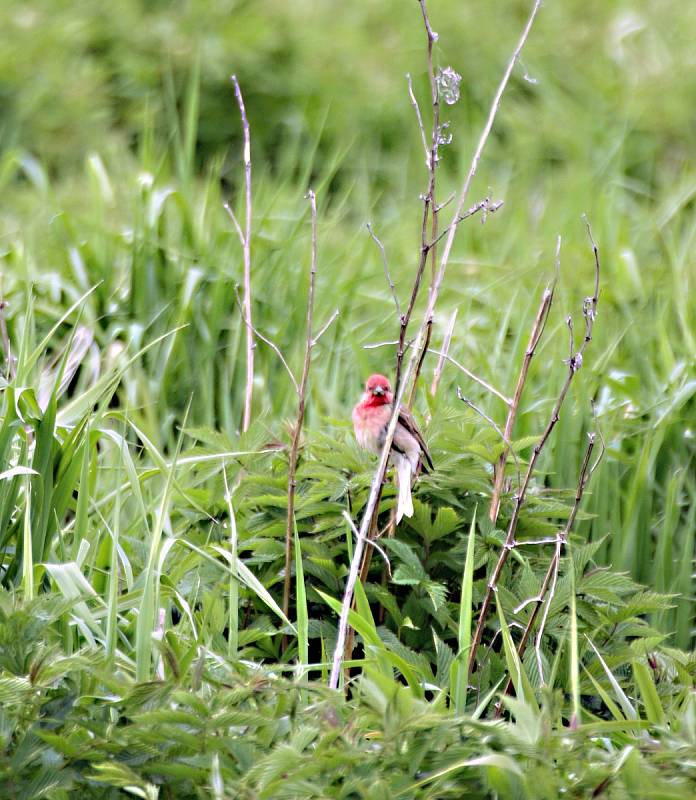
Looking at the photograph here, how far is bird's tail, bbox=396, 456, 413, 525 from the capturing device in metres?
2.85

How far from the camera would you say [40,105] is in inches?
266

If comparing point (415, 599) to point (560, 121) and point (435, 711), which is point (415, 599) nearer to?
point (435, 711)

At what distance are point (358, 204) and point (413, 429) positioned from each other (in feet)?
11.6

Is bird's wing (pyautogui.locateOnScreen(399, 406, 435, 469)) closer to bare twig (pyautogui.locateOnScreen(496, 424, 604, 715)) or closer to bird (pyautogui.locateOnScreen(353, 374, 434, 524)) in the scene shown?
bird (pyautogui.locateOnScreen(353, 374, 434, 524))

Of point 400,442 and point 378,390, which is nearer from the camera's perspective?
point 400,442

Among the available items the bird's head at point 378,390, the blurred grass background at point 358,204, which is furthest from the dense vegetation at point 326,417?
the bird's head at point 378,390

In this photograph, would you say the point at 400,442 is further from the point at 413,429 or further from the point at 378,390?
the point at 378,390

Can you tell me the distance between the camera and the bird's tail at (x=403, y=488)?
112 inches

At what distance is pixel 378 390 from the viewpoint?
3557 millimetres

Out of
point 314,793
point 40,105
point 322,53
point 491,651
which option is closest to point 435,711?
point 314,793

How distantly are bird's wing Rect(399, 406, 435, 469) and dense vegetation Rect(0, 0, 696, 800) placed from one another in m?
0.05

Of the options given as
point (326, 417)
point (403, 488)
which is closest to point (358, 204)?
point (326, 417)

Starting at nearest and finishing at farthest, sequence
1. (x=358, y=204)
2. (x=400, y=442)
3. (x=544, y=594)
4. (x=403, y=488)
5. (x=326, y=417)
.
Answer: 1. (x=544, y=594)
2. (x=403, y=488)
3. (x=400, y=442)
4. (x=326, y=417)
5. (x=358, y=204)

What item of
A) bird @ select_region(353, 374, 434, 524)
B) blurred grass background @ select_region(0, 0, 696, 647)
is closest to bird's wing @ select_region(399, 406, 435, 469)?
bird @ select_region(353, 374, 434, 524)
